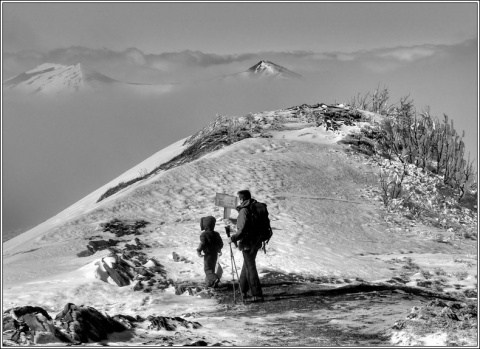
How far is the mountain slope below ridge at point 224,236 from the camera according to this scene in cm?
1239

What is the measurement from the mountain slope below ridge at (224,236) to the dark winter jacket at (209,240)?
0.71 m

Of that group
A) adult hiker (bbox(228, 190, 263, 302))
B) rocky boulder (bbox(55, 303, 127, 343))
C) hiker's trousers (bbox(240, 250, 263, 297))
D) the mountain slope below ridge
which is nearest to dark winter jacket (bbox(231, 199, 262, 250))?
adult hiker (bbox(228, 190, 263, 302))

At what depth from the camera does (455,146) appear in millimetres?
24141

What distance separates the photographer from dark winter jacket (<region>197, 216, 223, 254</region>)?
13.6m

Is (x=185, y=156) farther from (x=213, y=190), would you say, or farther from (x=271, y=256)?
(x=271, y=256)

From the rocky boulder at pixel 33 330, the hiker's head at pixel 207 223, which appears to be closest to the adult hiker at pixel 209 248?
the hiker's head at pixel 207 223

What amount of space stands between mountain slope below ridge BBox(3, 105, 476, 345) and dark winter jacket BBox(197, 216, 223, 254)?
711 mm

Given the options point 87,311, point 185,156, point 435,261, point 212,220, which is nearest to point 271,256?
point 212,220

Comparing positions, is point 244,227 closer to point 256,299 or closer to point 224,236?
point 256,299

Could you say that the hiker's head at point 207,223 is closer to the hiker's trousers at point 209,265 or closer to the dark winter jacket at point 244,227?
the hiker's trousers at point 209,265

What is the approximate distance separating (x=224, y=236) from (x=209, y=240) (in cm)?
279

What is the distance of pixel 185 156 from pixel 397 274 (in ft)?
39.8

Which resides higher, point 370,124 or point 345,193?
point 370,124

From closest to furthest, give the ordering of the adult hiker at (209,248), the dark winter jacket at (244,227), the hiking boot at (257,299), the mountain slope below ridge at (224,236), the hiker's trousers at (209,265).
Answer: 1. the dark winter jacket at (244,227)
2. the hiking boot at (257,299)
3. the mountain slope below ridge at (224,236)
4. the hiker's trousers at (209,265)
5. the adult hiker at (209,248)
